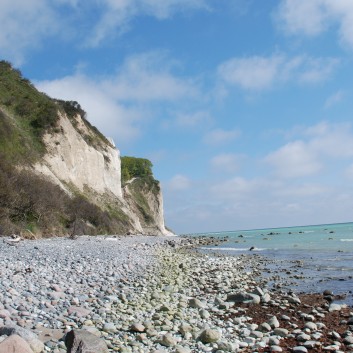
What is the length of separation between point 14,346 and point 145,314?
3.88m

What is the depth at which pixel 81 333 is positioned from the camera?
615cm

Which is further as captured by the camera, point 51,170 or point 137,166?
point 137,166

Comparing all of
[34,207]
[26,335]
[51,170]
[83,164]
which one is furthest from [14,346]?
[83,164]

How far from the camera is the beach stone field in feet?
22.4

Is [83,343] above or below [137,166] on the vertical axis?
below

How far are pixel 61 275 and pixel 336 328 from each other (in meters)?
7.41

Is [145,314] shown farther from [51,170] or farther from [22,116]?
[22,116]

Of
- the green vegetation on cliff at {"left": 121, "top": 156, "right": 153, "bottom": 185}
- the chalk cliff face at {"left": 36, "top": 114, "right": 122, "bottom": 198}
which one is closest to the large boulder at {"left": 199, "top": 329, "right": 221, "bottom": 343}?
the chalk cliff face at {"left": 36, "top": 114, "right": 122, "bottom": 198}

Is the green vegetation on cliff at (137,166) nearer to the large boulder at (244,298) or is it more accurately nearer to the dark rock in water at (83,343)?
the large boulder at (244,298)

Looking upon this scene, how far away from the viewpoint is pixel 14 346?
525 centimetres

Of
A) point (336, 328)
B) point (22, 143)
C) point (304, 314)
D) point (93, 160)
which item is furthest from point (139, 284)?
point (93, 160)

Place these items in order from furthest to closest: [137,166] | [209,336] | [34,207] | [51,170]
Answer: [137,166], [51,170], [34,207], [209,336]

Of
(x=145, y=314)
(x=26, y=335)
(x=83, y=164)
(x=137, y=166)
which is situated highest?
(x=137, y=166)

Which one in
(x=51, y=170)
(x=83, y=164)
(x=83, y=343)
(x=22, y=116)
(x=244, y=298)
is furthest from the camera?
(x=83, y=164)
